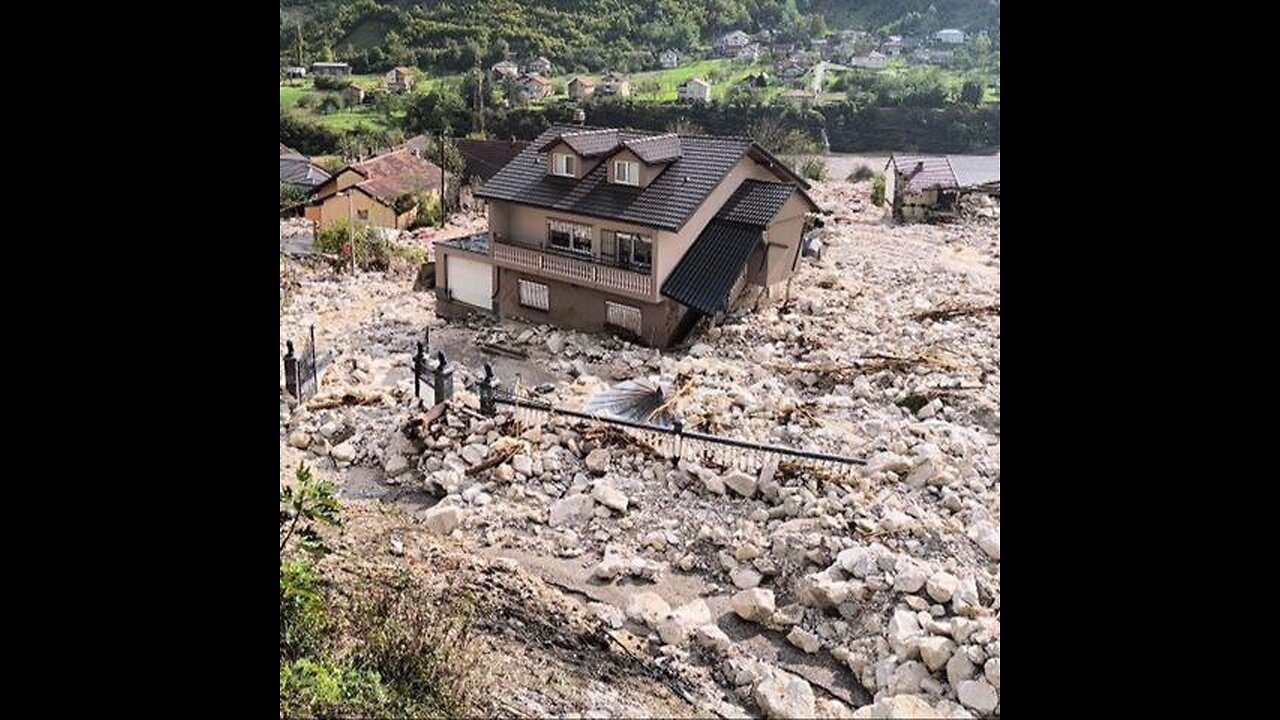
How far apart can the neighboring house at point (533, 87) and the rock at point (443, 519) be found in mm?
12786

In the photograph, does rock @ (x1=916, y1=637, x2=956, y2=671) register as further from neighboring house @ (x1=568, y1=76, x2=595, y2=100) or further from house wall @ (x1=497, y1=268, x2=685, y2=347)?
neighboring house @ (x1=568, y1=76, x2=595, y2=100)

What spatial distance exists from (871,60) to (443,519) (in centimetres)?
1938

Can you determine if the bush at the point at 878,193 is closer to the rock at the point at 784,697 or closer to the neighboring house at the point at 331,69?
the neighboring house at the point at 331,69

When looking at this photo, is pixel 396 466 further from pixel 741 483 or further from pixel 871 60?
pixel 871 60

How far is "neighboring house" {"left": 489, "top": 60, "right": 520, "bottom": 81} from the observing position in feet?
53.4

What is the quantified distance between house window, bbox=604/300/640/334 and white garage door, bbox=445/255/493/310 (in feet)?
3.78

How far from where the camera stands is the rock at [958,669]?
2.72m

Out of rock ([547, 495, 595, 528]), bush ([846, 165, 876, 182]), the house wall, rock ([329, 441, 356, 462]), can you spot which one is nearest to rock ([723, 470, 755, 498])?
rock ([547, 495, 595, 528])
